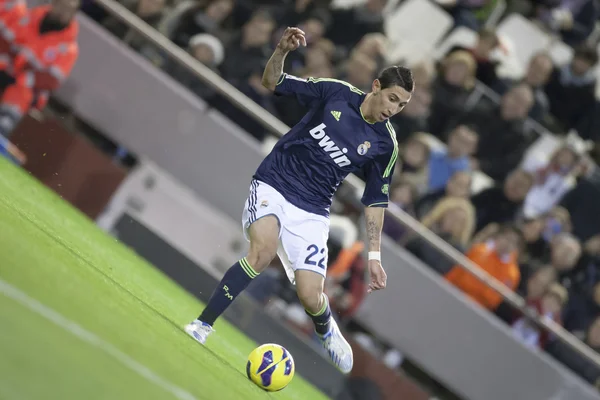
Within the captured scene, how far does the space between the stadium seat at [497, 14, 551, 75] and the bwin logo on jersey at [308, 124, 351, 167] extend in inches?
343

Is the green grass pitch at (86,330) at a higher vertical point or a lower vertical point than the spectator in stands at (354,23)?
lower

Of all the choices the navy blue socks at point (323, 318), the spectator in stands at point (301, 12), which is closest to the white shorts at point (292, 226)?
the navy blue socks at point (323, 318)

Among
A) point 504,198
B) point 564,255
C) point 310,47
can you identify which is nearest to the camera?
point 564,255

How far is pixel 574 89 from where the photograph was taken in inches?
568

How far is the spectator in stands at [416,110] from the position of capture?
40.4 feet

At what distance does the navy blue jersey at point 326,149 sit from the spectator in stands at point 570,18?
361 inches

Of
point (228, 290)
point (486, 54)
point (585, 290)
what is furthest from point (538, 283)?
point (228, 290)

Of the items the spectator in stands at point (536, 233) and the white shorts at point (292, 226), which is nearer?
the white shorts at point (292, 226)

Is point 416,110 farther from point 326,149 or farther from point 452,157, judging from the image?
point 326,149

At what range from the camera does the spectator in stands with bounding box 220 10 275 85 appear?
12180 mm

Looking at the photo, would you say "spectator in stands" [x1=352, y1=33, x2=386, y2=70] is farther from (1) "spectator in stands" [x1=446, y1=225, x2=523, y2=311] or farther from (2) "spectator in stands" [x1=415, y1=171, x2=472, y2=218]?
(1) "spectator in stands" [x1=446, y1=225, x2=523, y2=311]

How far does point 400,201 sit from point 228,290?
4474 mm

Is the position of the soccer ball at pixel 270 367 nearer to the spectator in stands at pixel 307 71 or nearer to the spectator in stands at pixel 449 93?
the spectator in stands at pixel 307 71

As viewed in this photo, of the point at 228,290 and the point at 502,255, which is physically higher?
the point at 502,255
